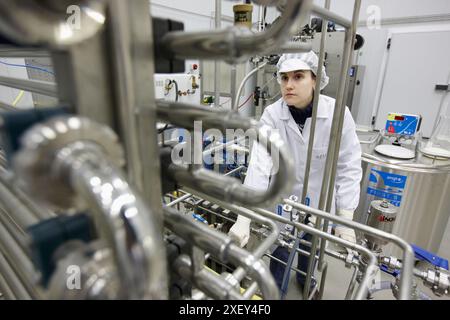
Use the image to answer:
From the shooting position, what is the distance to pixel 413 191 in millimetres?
1663

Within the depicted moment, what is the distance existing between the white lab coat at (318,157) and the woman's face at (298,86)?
117mm

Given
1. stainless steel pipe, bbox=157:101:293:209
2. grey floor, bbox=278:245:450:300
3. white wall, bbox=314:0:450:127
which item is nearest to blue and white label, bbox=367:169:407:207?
grey floor, bbox=278:245:450:300

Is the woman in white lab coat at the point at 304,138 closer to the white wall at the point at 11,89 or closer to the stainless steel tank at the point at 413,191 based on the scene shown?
the stainless steel tank at the point at 413,191

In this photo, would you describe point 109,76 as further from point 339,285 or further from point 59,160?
point 339,285

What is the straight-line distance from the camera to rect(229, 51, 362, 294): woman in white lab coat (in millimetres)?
1260

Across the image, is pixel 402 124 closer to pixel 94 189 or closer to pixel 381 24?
pixel 94 189

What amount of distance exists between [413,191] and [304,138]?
0.88 metres

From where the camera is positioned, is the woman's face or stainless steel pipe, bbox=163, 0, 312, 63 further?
the woman's face

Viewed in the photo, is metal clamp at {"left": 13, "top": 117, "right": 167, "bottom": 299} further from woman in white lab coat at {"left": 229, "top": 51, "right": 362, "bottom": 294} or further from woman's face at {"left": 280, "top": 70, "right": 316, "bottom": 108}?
woman's face at {"left": 280, "top": 70, "right": 316, "bottom": 108}

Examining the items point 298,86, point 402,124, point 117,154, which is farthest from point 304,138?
point 117,154

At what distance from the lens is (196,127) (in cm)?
33

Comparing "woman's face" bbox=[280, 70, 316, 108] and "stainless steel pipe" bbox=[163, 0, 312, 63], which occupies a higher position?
"stainless steel pipe" bbox=[163, 0, 312, 63]

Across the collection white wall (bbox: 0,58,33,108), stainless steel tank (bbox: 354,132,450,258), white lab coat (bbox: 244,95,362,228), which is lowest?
A: stainless steel tank (bbox: 354,132,450,258)
